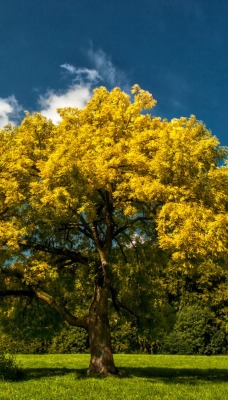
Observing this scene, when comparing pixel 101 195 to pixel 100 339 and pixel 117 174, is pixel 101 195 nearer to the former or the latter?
pixel 117 174

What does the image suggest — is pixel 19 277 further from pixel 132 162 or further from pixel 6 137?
pixel 132 162

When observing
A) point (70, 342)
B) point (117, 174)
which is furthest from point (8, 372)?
point (70, 342)

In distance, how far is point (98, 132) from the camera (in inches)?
683

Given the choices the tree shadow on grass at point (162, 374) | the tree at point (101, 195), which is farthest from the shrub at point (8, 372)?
the tree at point (101, 195)

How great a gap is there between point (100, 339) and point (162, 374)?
165 inches

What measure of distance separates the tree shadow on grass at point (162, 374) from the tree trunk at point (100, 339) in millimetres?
537

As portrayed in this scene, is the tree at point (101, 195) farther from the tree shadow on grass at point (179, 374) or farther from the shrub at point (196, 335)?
the shrub at point (196, 335)

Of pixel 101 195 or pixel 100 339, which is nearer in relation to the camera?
pixel 101 195

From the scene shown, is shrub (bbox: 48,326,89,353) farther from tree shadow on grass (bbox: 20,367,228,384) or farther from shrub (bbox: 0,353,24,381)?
shrub (bbox: 0,353,24,381)

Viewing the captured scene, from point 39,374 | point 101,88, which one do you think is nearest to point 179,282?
point 39,374

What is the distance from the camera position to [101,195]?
18078 millimetres

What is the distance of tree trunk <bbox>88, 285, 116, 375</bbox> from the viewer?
18.2m

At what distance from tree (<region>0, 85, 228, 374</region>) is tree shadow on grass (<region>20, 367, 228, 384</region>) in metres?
1.70

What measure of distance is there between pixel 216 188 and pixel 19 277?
367 inches
